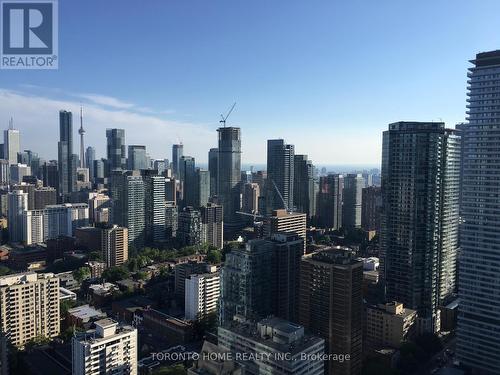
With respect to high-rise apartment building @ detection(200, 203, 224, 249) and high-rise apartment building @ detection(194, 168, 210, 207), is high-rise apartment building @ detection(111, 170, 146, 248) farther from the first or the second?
high-rise apartment building @ detection(194, 168, 210, 207)

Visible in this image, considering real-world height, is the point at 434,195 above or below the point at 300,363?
above

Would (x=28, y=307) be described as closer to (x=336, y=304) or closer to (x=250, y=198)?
(x=336, y=304)

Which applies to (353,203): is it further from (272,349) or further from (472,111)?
(272,349)

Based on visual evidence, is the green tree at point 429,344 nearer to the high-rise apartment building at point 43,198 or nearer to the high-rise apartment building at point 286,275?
the high-rise apartment building at point 286,275

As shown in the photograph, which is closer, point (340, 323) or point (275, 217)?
point (340, 323)

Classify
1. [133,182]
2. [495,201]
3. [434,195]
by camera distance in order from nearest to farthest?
[495,201]
[434,195]
[133,182]

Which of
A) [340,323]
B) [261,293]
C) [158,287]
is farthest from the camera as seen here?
[158,287]

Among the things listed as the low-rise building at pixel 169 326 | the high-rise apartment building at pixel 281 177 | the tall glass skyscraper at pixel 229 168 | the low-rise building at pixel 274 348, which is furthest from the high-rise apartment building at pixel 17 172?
the low-rise building at pixel 274 348

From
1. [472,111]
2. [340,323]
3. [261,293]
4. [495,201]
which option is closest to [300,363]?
[340,323]
